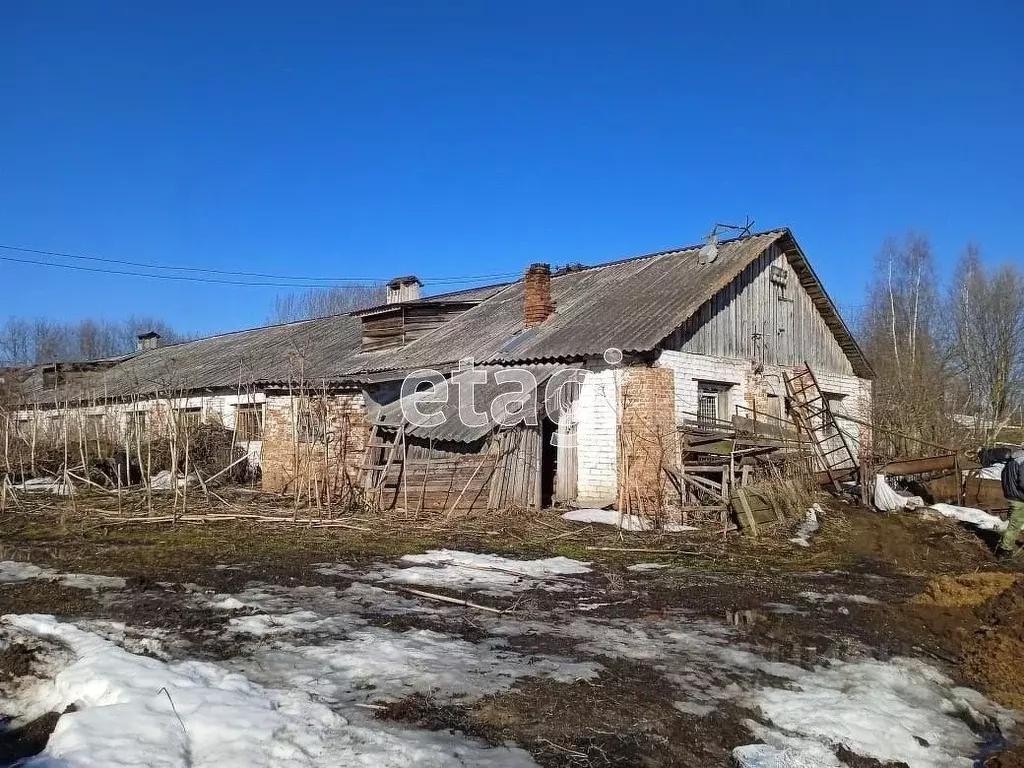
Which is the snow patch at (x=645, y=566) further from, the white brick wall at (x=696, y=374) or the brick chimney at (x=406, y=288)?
the brick chimney at (x=406, y=288)

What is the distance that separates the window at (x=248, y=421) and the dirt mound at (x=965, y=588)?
1775cm

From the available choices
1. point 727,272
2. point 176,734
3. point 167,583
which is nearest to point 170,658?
point 176,734

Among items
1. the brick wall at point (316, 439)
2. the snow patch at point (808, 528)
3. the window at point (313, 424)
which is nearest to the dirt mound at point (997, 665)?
the snow patch at point (808, 528)

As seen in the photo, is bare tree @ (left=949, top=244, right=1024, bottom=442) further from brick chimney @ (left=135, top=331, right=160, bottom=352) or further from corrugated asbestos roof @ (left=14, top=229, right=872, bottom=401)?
brick chimney @ (left=135, top=331, right=160, bottom=352)

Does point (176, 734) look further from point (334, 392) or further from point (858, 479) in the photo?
point (334, 392)

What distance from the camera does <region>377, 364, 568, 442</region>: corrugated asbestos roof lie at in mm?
13773

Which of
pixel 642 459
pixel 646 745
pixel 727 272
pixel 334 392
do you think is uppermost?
pixel 727 272

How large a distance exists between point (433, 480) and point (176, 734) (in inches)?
393

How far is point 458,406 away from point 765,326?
6920 millimetres

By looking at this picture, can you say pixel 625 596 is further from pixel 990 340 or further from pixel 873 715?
pixel 990 340

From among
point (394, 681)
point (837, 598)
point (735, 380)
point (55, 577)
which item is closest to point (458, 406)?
point (735, 380)

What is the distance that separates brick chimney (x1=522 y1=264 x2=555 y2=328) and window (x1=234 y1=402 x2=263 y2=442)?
361 inches

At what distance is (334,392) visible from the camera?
62.0 ft

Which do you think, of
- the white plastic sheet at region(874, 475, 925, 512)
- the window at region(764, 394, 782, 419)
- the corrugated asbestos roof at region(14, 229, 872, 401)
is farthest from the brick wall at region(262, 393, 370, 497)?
the white plastic sheet at region(874, 475, 925, 512)
